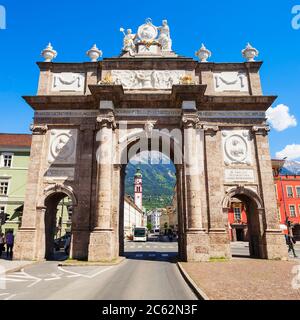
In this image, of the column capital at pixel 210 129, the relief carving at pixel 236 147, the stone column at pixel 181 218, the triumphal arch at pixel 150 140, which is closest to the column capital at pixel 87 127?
the triumphal arch at pixel 150 140

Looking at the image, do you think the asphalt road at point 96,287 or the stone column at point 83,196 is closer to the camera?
the asphalt road at point 96,287

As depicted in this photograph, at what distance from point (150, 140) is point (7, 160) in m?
26.0

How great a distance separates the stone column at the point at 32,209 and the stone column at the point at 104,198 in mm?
4452

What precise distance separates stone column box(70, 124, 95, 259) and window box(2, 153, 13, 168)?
22743 millimetres

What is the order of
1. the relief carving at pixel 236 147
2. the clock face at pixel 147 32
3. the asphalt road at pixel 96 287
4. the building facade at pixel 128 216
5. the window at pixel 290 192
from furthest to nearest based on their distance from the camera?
the building facade at pixel 128 216
the window at pixel 290 192
the clock face at pixel 147 32
the relief carving at pixel 236 147
the asphalt road at pixel 96 287

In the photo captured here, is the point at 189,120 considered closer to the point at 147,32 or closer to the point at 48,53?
the point at 147,32

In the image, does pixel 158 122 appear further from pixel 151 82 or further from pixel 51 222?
pixel 51 222

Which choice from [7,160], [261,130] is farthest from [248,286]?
[7,160]

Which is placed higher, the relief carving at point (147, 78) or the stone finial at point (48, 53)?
the stone finial at point (48, 53)

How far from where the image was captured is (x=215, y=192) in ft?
67.4

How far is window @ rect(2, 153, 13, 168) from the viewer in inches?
1533

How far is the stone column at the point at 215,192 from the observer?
19297 mm

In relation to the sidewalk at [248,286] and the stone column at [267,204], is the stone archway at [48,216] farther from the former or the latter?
the stone column at [267,204]

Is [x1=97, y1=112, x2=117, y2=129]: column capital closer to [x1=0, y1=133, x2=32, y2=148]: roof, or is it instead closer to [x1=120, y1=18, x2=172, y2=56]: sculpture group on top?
[x1=120, y1=18, x2=172, y2=56]: sculpture group on top
